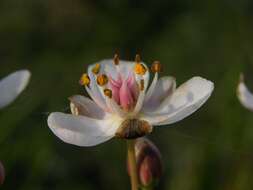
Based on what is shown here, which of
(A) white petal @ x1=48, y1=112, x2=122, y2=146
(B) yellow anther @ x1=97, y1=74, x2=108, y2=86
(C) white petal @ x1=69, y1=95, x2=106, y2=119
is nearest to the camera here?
(A) white petal @ x1=48, y1=112, x2=122, y2=146

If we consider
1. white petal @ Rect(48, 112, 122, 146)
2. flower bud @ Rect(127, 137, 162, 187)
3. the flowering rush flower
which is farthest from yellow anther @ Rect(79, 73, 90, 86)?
flower bud @ Rect(127, 137, 162, 187)

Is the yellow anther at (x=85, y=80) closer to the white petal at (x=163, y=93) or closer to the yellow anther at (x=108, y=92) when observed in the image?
A: the yellow anther at (x=108, y=92)

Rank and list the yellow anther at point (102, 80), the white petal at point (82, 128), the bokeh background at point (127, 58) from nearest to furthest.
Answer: the white petal at point (82, 128)
the yellow anther at point (102, 80)
the bokeh background at point (127, 58)

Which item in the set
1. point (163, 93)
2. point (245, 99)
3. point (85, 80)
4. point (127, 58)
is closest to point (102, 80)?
point (85, 80)

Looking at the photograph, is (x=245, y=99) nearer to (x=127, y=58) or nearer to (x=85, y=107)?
(x=85, y=107)

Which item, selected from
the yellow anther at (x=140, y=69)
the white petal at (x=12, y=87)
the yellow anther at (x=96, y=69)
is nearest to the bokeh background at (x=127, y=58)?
the white petal at (x=12, y=87)

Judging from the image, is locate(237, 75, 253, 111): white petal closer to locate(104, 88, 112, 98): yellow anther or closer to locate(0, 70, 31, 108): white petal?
locate(104, 88, 112, 98): yellow anther

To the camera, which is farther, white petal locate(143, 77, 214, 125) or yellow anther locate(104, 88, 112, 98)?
yellow anther locate(104, 88, 112, 98)
